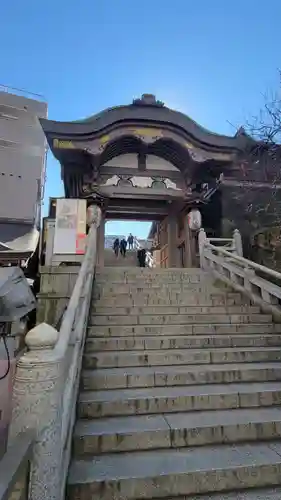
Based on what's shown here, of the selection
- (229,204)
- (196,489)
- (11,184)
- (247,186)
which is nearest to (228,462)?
(196,489)

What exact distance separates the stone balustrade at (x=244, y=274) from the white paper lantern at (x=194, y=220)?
84 centimetres

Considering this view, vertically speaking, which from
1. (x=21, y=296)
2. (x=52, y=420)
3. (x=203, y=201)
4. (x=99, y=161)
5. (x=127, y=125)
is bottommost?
(x=52, y=420)

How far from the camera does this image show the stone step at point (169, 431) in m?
2.71

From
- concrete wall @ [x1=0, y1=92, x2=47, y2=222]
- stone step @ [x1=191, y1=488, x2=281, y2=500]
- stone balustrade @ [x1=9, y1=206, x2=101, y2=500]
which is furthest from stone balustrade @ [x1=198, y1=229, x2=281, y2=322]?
concrete wall @ [x1=0, y1=92, x2=47, y2=222]

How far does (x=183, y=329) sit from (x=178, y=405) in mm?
1761

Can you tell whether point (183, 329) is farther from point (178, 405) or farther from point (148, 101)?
point (148, 101)

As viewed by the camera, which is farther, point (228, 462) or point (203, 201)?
point (203, 201)

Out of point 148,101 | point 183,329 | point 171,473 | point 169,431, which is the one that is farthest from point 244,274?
point 148,101

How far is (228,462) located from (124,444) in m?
0.94

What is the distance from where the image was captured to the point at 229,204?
1188 centimetres

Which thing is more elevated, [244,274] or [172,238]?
[172,238]

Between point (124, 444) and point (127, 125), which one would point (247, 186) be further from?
point (124, 444)

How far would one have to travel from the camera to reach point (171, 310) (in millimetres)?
5660

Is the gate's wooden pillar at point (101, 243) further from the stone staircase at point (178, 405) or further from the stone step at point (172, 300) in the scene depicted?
the stone staircase at point (178, 405)
